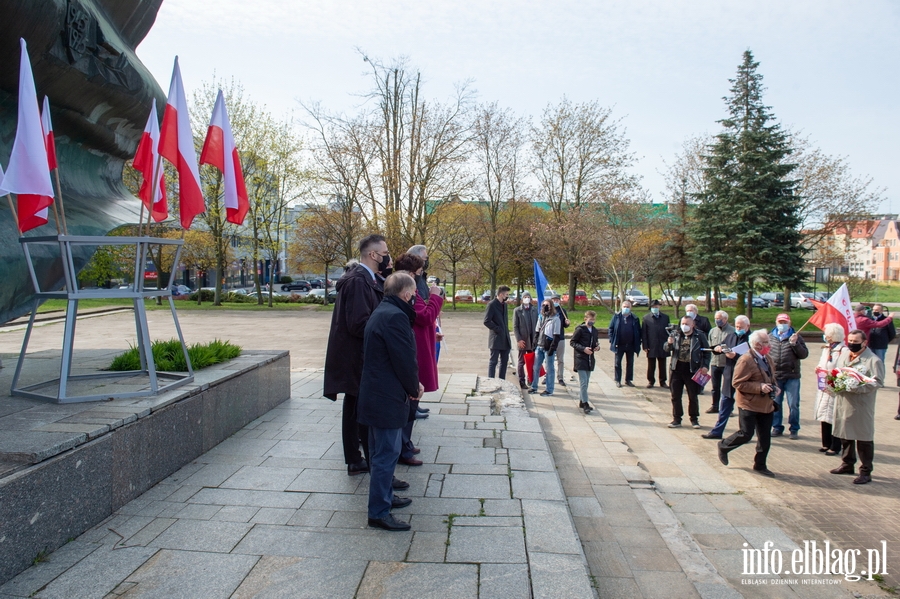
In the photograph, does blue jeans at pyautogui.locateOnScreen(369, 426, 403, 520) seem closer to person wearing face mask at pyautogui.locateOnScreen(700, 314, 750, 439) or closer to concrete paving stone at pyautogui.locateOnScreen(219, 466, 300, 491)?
concrete paving stone at pyautogui.locateOnScreen(219, 466, 300, 491)

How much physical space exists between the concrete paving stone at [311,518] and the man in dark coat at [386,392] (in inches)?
13.9

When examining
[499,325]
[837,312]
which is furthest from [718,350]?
[499,325]

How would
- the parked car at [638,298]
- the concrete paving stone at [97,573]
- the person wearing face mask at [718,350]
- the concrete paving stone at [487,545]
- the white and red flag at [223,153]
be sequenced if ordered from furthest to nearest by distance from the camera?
1. the parked car at [638,298]
2. the person wearing face mask at [718,350]
3. the white and red flag at [223,153]
4. the concrete paving stone at [487,545]
5. the concrete paving stone at [97,573]

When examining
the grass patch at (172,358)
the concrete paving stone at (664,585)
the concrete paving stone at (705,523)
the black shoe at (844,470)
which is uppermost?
the grass patch at (172,358)

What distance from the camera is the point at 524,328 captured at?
1115cm

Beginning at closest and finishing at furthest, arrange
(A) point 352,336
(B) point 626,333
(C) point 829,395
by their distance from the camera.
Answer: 1. (A) point 352,336
2. (C) point 829,395
3. (B) point 626,333

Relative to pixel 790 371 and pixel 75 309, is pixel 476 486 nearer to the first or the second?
pixel 75 309

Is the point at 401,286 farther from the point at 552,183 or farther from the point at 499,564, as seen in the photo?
the point at 552,183

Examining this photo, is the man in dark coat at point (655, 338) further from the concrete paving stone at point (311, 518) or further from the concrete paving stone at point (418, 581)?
the concrete paving stone at point (418, 581)

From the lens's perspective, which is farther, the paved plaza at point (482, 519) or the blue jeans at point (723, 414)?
the blue jeans at point (723, 414)

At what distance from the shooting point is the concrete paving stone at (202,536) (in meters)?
3.61

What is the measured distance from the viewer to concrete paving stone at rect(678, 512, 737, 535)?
5.13m

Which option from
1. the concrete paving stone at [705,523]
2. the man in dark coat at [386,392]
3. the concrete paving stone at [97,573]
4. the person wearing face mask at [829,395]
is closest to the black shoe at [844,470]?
the person wearing face mask at [829,395]

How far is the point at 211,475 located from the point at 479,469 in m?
2.24
